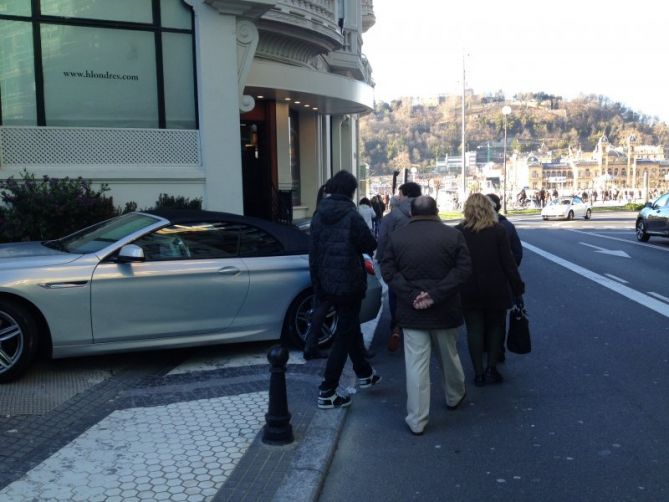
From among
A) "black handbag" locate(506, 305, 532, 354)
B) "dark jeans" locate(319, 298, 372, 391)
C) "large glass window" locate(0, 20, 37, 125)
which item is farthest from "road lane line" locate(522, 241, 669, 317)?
"large glass window" locate(0, 20, 37, 125)

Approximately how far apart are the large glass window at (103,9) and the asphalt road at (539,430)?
25.8 feet

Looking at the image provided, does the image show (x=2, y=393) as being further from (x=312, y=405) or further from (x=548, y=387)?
(x=548, y=387)

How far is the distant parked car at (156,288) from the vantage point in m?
5.82

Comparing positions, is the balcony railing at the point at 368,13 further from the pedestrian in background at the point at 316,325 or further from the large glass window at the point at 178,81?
the pedestrian in background at the point at 316,325

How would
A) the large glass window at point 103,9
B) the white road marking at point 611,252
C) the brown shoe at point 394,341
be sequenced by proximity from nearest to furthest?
the brown shoe at point 394,341 < the large glass window at point 103,9 < the white road marking at point 611,252

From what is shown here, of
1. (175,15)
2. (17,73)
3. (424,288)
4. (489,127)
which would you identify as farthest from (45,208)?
(489,127)

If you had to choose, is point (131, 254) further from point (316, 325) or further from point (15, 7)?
point (15, 7)

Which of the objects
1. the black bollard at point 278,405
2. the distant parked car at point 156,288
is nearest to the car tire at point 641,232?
the distant parked car at point 156,288

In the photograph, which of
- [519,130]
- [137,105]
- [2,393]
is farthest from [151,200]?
[519,130]

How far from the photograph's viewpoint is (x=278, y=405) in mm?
4594

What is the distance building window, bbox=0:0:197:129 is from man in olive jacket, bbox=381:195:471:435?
9.13 m

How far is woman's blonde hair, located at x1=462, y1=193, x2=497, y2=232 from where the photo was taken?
5.98m

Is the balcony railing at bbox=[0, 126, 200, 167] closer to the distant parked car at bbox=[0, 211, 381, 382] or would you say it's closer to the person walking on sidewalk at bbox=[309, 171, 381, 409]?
the distant parked car at bbox=[0, 211, 381, 382]

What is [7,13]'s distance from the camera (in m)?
11.6
